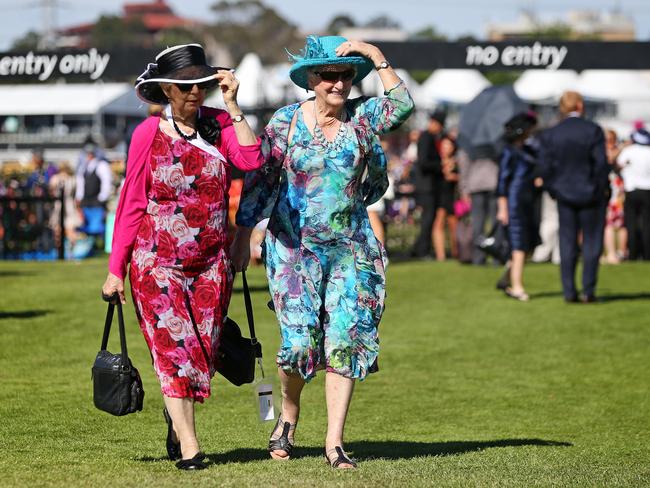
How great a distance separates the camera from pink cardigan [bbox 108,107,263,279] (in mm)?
6457

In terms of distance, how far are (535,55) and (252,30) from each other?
101858mm

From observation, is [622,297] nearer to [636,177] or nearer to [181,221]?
[636,177]

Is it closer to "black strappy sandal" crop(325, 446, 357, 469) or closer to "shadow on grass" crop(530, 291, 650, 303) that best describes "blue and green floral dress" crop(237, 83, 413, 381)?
"black strappy sandal" crop(325, 446, 357, 469)

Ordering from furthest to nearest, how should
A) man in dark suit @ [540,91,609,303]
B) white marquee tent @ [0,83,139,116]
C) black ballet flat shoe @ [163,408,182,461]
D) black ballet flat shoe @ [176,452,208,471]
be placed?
white marquee tent @ [0,83,139,116]
man in dark suit @ [540,91,609,303]
black ballet flat shoe @ [163,408,182,461]
black ballet flat shoe @ [176,452,208,471]

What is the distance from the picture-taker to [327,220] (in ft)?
22.2

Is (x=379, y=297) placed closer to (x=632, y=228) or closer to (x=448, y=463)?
(x=448, y=463)

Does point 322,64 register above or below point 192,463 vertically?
above

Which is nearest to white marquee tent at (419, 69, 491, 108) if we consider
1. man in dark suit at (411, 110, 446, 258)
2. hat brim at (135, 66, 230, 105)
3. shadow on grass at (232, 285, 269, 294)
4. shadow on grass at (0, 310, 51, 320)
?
man in dark suit at (411, 110, 446, 258)

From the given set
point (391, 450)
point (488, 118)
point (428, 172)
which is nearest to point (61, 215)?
point (428, 172)

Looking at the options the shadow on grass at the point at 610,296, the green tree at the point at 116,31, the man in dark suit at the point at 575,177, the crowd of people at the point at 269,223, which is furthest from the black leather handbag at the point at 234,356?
the green tree at the point at 116,31

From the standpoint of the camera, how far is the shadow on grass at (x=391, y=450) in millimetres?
7316

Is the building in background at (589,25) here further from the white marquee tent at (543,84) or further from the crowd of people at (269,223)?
the crowd of people at (269,223)

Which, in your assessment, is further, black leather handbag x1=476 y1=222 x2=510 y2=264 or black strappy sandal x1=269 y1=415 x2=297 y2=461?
black leather handbag x1=476 y1=222 x2=510 y2=264

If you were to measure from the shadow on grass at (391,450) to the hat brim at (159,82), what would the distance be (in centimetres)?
179
